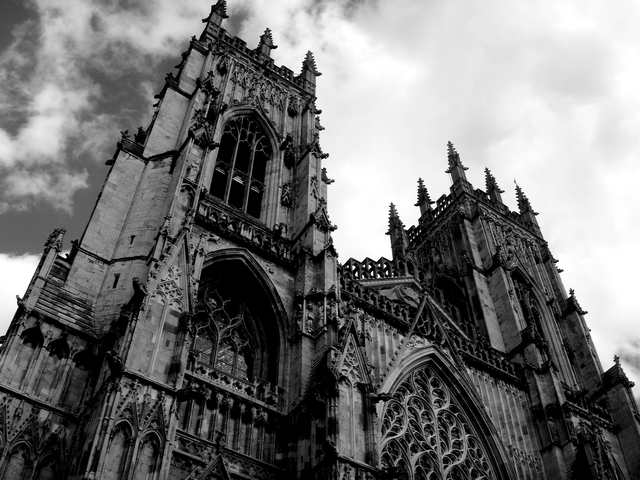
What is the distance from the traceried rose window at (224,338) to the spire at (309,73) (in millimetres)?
13275

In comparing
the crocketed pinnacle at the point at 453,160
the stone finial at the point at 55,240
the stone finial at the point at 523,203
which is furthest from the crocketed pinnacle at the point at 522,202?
the stone finial at the point at 55,240

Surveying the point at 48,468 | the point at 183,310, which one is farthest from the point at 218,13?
the point at 48,468

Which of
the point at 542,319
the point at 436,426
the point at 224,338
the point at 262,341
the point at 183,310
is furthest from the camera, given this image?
the point at 542,319

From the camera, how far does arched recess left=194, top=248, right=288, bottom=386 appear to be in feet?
51.1

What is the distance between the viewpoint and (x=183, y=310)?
13062 mm

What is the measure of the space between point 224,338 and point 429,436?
5.84 metres

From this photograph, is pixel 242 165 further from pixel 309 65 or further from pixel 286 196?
pixel 309 65

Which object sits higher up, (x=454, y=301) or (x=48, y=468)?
(x=454, y=301)

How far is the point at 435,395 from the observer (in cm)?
1847

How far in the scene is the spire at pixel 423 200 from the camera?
109 feet

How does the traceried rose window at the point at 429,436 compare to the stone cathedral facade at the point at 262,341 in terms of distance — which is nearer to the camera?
the stone cathedral facade at the point at 262,341

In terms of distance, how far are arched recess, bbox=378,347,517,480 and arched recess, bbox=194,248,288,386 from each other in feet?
9.95

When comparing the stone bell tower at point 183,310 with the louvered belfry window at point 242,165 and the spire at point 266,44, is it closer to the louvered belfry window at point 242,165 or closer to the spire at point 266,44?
the louvered belfry window at point 242,165

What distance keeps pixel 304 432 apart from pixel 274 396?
124cm
